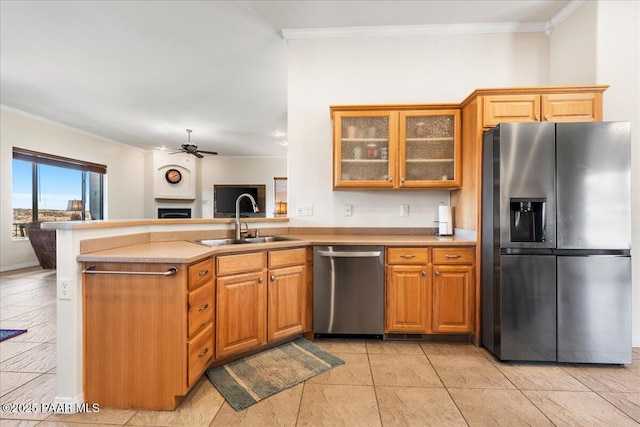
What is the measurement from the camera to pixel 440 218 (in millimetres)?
2902

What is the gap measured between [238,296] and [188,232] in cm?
76

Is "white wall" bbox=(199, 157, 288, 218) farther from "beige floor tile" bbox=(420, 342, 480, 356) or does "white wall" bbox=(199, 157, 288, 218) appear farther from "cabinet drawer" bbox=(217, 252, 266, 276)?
"beige floor tile" bbox=(420, 342, 480, 356)

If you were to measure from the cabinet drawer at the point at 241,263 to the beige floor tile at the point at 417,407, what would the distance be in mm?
1172

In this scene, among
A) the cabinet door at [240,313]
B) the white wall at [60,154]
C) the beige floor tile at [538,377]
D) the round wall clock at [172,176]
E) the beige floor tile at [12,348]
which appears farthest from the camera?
the round wall clock at [172,176]

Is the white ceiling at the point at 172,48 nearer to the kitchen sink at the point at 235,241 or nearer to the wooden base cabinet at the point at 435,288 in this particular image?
the kitchen sink at the point at 235,241

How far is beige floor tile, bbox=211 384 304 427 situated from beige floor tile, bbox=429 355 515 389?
1.02 meters

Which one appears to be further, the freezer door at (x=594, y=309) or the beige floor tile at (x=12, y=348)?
the beige floor tile at (x=12, y=348)

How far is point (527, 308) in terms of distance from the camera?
2197 millimetres

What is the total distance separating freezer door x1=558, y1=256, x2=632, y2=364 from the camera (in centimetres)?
213

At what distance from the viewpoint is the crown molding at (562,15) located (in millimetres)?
2646

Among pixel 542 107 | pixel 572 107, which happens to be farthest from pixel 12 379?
pixel 572 107

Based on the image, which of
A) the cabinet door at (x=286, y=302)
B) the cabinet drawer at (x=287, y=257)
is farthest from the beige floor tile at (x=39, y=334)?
the cabinet drawer at (x=287, y=257)

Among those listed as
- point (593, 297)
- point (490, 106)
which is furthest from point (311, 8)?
point (593, 297)

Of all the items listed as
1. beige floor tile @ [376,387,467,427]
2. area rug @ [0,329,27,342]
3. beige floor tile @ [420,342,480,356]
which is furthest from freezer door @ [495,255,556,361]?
area rug @ [0,329,27,342]
